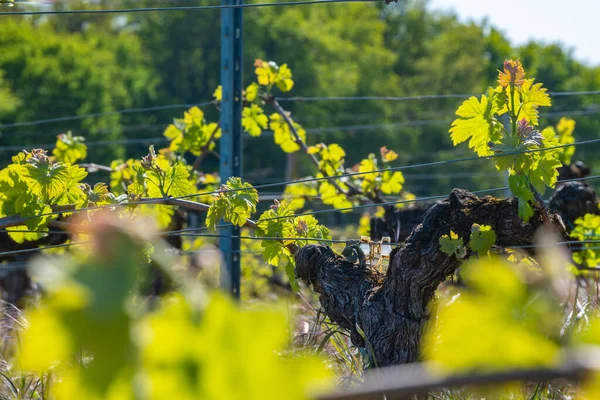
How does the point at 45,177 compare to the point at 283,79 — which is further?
the point at 283,79

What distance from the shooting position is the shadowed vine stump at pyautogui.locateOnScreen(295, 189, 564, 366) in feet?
10.4

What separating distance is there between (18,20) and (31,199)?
3251 centimetres

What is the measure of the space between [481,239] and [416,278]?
0.29 metres

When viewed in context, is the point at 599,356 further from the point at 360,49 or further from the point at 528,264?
the point at 360,49

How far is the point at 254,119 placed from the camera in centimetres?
614

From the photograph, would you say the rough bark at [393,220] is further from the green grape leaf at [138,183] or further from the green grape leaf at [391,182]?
the green grape leaf at [138,183]

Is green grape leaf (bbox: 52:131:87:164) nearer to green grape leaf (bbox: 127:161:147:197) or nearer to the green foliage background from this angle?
green grape leaf (bbox: 127:161:147:197)

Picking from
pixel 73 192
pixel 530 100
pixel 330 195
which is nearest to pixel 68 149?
pixel 330 195

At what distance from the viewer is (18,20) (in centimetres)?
3381

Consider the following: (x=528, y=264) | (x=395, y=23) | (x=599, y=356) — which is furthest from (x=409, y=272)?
(x=395, y=23)

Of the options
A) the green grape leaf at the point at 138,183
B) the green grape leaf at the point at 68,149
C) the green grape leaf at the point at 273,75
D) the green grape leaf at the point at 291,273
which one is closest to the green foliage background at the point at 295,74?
the green grape leaf at the point at 68,149

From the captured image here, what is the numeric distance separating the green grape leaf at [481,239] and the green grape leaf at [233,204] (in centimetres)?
113

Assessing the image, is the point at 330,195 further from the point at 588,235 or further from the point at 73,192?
the point at 73,192

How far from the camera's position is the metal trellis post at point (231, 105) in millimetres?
5617
